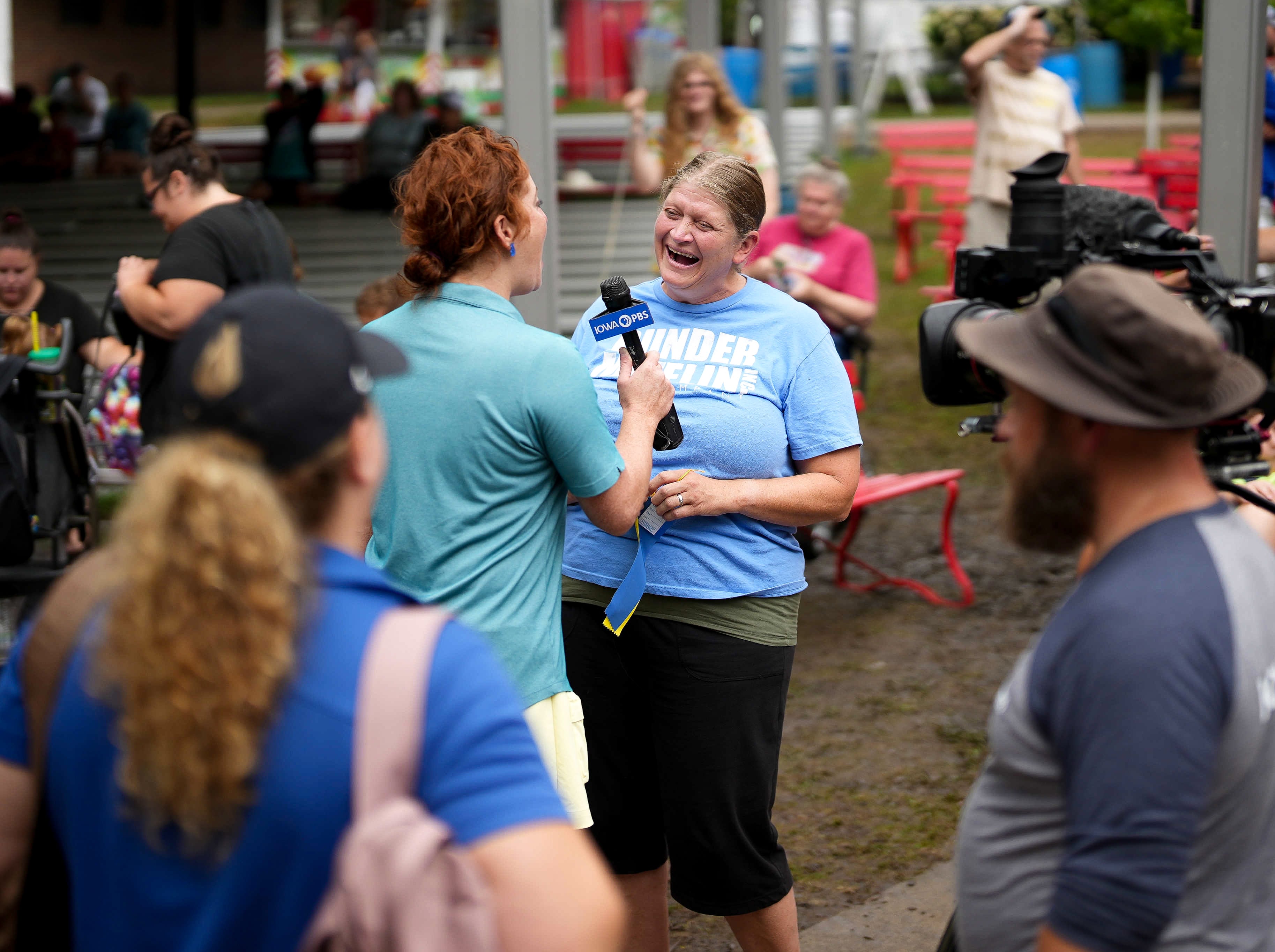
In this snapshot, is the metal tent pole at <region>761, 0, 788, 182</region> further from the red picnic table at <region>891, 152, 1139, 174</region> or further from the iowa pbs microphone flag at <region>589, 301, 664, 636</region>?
the iowa pbs microphone flag at <region>589, 301, 664, 636</region>

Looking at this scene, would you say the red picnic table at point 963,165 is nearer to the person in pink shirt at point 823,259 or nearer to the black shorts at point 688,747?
the person in pink shirt at point 823,259

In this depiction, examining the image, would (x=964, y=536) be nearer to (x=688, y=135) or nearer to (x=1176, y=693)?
(x=688, y=135)

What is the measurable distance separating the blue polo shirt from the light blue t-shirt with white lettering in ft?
4.82

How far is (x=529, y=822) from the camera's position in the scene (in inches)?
50.0

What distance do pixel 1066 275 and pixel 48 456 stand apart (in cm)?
408

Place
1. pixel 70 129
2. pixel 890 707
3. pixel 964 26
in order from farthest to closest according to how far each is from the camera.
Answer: pixel 964 26 → pixel 70 129 → pixel 890 707

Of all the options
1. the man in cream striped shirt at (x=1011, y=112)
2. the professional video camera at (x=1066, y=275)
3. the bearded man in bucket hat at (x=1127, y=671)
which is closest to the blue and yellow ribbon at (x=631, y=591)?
the professional video camera at (x=1066, y=275)

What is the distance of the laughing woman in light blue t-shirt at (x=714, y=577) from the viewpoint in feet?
9.06

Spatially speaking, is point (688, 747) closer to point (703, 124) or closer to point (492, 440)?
point (492, 440)

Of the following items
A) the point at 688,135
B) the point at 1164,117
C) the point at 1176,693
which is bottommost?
the point at 1176,693

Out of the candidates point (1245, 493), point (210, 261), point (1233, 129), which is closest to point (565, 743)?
point (1245, 493)

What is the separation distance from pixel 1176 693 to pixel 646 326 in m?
1.66

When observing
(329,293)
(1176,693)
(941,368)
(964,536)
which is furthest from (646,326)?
(329,293)

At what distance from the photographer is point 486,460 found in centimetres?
230
